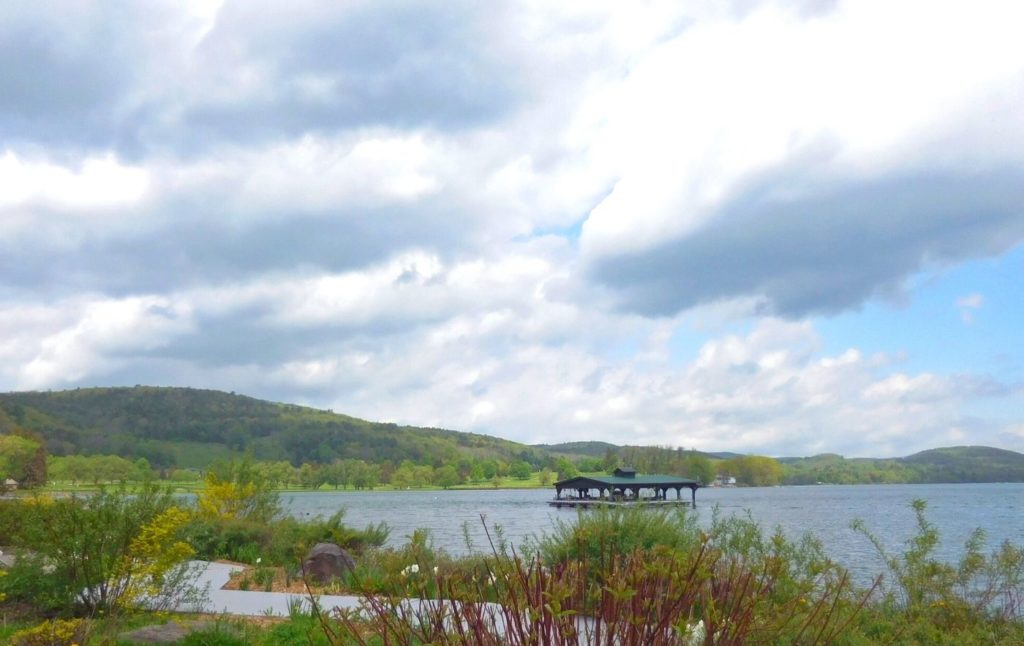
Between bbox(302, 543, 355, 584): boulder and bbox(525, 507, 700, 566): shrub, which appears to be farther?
bbox(302, 543, 355, 584): boulder

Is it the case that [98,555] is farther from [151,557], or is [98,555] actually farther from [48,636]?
[48,636]

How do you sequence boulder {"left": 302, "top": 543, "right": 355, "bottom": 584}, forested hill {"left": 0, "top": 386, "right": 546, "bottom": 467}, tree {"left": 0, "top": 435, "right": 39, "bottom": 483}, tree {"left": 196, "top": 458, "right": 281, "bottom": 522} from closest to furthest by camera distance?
boulder {"left": 302, "top": 543, "right": 355, "bottom": 584} < tree {"left": 196, "top": 458, "right": 281, "bottom": 522} < tree {"left": 0, "top": 435, "right": 39, "bottom": 483} < forested hill {"left": 0, "top": 386, "right": 546, "bottom": 467}

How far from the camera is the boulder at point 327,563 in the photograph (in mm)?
14516

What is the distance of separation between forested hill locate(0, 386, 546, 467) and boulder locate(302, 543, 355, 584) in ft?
450

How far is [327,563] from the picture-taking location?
48.6 ft

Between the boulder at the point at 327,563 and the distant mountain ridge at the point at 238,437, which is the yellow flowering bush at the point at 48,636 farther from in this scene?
the distant mountain ridge at the point at 238,437

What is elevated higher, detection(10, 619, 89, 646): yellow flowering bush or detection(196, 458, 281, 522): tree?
detection(196, 458, 281, 522): tree

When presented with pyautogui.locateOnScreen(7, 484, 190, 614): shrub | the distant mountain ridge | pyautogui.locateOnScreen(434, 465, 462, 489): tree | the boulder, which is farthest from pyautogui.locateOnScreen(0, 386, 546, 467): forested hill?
pyautogui.locateOnScreen(7, 484, 190, 614): shrub

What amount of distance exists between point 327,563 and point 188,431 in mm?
168201

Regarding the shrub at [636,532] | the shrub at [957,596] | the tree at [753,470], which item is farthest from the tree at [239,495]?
the tree at [753,470]

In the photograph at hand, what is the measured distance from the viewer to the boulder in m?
14.5

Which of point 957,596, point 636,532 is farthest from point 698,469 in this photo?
point 957,596

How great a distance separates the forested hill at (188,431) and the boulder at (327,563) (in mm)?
137038

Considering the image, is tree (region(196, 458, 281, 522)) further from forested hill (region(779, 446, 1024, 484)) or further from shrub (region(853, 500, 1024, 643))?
forested hill (region(779, 446, 1024, 484))
